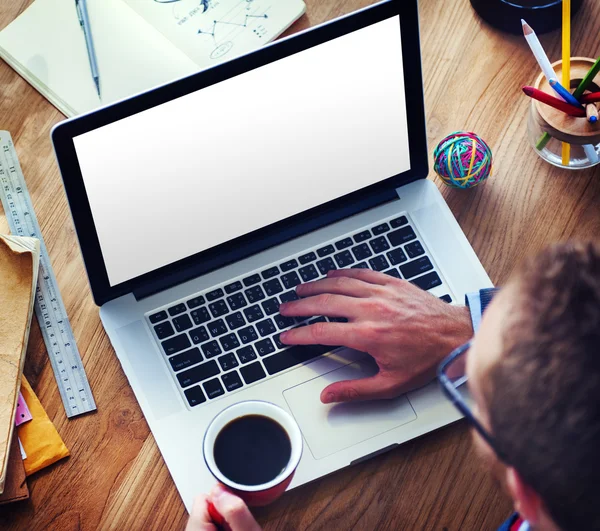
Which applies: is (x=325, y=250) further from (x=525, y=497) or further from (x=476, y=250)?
(x=525, y=497)

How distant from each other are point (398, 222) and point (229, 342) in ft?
0.90

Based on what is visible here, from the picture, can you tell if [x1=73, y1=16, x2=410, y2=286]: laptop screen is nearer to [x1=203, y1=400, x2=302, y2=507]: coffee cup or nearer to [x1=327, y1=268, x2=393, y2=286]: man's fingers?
[x1=327, y1=268, x2=393, y2=286]: man's fingers

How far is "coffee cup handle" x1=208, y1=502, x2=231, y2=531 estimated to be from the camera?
819mm

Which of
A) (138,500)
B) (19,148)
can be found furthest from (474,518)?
(19,148)

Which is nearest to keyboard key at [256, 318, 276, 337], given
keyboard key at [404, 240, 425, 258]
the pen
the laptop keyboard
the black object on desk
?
the laptop keyboard

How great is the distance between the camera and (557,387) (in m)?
0.58

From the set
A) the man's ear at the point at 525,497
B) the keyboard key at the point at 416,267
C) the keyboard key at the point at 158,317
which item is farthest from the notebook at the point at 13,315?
the man's ear at the point at 525,497

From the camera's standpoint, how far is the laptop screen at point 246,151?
87 centimetres

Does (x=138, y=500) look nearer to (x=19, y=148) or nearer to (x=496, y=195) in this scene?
(x=19, y=148)

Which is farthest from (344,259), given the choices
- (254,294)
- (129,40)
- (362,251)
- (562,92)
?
(129,40)

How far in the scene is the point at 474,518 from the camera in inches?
36.2

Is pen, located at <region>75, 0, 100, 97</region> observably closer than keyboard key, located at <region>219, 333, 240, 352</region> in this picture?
No

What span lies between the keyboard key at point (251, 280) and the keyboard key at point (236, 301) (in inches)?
0.7

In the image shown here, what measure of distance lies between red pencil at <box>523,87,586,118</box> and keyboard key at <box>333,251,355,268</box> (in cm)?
30
